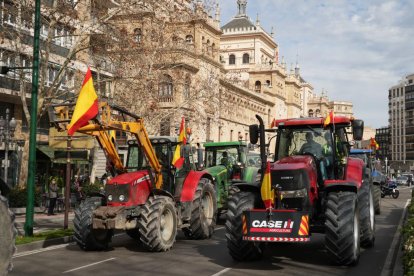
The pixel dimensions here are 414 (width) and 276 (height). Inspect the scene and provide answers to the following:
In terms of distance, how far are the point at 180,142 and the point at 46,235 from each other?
4432 millimetres

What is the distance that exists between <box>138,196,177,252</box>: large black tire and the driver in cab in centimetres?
335

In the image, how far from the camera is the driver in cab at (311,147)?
35.8 ft

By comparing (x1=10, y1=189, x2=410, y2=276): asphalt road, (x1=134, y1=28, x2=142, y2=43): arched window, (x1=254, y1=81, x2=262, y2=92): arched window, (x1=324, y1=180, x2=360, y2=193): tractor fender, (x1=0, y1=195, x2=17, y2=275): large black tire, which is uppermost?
(x1=254, y1=81, x2=262, y2=92): arched window

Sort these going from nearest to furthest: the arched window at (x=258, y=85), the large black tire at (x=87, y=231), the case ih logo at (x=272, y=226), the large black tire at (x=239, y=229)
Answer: the case ih logo at (x=272, y=226) → the large black tire at (x=239, y=229) → the large black tire at (x=87, y=231) → the arched window at (x=258, y=85)

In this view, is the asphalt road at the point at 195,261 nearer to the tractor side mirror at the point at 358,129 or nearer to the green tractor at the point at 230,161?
the tractor side mirror at the point at 358,129

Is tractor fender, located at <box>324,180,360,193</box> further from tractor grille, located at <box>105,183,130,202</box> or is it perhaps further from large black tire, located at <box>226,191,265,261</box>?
tractor grille, located at <box>105,183,130,202</box>

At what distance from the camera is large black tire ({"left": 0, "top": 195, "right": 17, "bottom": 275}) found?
544 centimetres

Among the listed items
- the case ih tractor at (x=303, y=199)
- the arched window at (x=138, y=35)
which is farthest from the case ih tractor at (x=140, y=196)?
the arched window at (x=138, y=35)

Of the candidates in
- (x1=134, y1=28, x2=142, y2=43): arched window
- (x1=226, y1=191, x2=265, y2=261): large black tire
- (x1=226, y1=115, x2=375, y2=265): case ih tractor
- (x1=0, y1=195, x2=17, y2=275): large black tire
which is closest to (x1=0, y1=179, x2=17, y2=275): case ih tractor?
(x1=0, y1=195, x2=17, y2=275): large black tire

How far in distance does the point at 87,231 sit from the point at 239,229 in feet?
12.9

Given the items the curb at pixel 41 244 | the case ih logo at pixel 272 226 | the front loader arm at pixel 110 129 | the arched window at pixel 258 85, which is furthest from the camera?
the arched window at pixel 258 85

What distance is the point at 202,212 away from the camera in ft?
45.2

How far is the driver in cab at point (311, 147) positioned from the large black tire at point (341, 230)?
4.70ft

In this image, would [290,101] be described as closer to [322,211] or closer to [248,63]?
[248,63]
